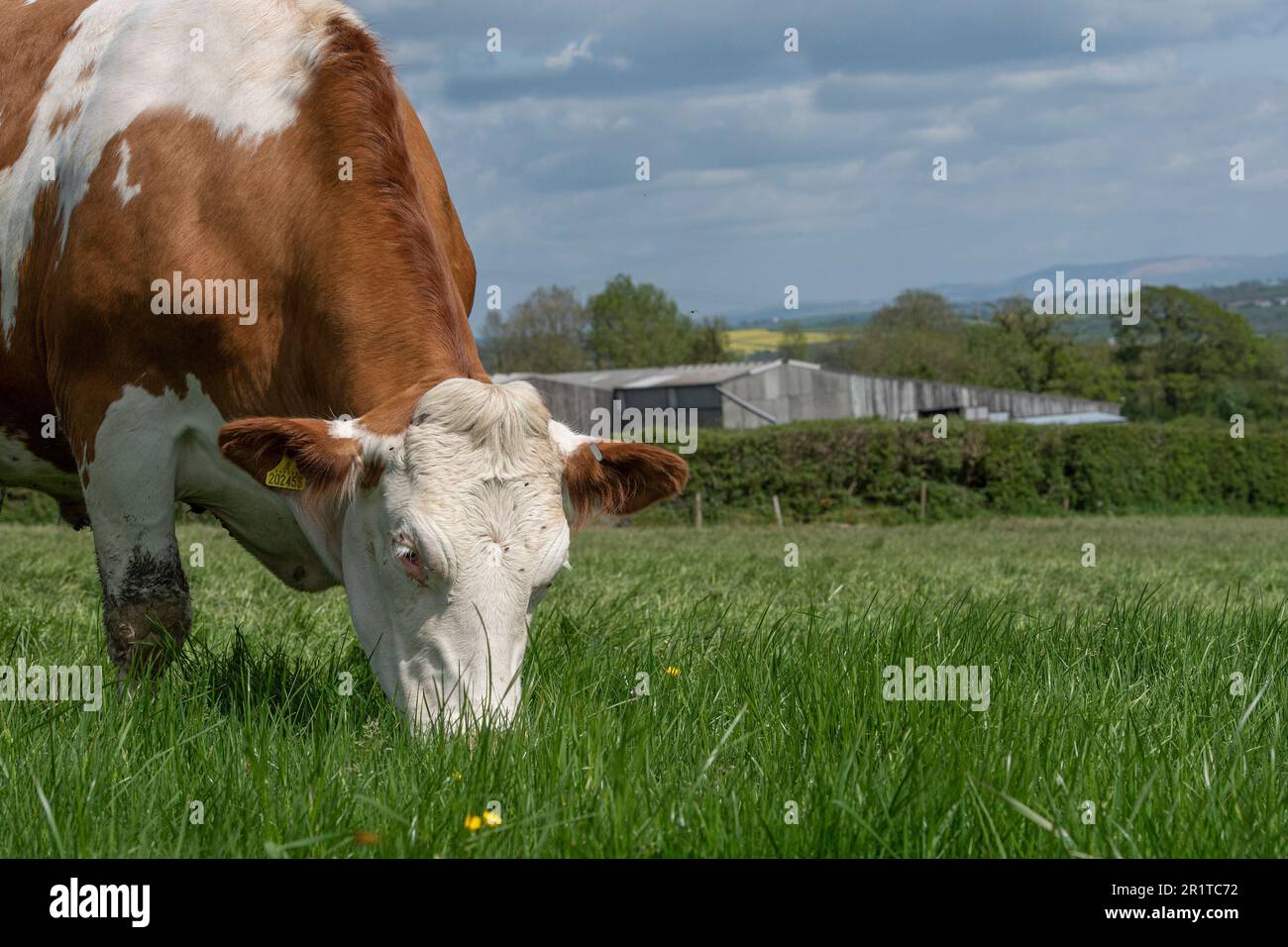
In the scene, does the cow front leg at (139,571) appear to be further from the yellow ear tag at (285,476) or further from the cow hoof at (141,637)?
the yellow ear tag at (285,476)

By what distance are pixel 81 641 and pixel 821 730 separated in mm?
3726

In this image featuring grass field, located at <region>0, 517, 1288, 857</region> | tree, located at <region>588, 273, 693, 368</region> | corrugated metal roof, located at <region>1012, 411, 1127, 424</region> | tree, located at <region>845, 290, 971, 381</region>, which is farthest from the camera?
tree, located at <region>588, 273, 693, 368</region>

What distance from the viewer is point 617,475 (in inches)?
170

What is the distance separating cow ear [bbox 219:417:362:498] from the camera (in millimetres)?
4000

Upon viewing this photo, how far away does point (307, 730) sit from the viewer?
13.5ft

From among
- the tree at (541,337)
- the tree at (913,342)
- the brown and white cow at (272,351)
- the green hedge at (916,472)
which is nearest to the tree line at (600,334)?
the tree at (541,337)

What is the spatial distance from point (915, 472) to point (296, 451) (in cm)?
3570

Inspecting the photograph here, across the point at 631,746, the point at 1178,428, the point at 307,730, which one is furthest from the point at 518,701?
the point at 1178,428

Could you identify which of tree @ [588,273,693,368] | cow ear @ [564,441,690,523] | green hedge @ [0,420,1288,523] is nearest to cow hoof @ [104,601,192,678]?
cow ear @ [564,441,690,523]

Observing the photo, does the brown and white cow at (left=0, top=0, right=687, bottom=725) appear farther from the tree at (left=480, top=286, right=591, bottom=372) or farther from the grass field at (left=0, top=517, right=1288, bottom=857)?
the tree at (left=480, top=286, right=591, bottom=372)
